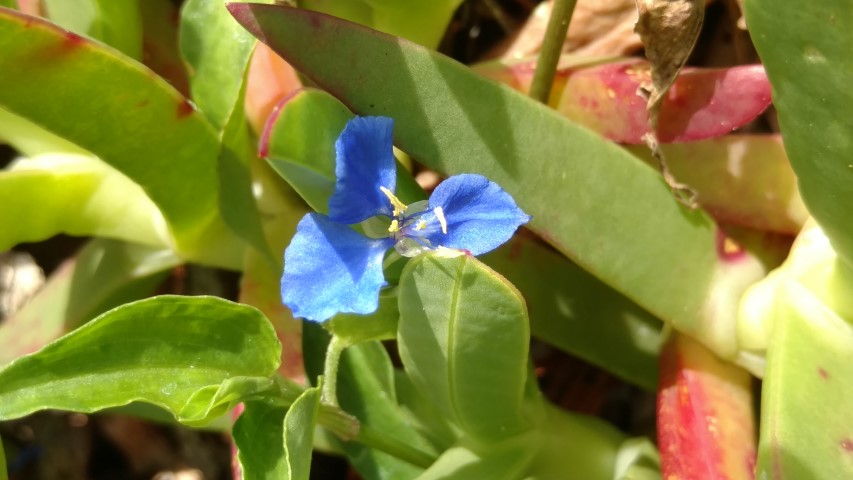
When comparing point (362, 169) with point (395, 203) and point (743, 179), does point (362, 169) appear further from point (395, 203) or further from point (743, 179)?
point (743, 179)

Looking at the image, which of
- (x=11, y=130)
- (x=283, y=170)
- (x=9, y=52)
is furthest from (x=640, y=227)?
(x=11, y=130)

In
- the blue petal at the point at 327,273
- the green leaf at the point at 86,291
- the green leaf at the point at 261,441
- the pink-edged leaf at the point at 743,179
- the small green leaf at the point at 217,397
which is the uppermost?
the blue petal at the point at 327,273

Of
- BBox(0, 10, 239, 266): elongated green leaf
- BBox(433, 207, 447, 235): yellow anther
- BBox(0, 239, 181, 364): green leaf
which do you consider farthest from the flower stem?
BBox(0, 239, 181, 364): green leaf

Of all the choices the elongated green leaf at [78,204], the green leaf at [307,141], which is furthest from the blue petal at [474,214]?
the elongated green leaf at [78,204]

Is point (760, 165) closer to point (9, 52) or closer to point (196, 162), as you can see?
point (196, 162)

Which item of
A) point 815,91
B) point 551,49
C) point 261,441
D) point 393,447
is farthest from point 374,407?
point 815,91

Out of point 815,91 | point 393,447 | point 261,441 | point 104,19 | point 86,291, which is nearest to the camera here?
point 815,91

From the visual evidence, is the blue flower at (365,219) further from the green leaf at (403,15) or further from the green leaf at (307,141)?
the green leaf at (403,15)
